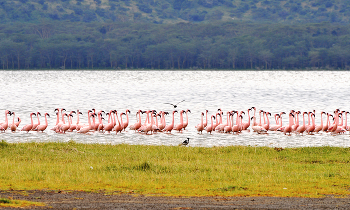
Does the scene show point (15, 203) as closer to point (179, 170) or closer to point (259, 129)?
point (179, 170)

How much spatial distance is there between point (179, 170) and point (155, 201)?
13.5ft

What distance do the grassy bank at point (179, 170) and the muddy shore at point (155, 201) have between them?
0.59m

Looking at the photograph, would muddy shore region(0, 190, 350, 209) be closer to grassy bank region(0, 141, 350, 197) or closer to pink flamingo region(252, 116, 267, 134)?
grassy bank region(0, 141, 350, 197)

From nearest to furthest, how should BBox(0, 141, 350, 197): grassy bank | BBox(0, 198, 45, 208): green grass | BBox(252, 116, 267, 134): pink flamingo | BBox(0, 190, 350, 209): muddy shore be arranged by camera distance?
BBox(0, 198, 45, 208): green grass, BBox(0, 190, 350, 209): muddy shore, BBox(0, 141, 350, 197): grassy bank, BBox(252, 116, 267, 134): pink flamingo

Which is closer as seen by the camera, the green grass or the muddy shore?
the green grass

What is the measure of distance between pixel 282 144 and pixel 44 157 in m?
12.7

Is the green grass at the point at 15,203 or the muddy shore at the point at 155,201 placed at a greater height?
the green grass at the point at 15,203

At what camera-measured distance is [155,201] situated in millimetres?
11797

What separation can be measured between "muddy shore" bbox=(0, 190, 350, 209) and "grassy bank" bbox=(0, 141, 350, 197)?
59cm

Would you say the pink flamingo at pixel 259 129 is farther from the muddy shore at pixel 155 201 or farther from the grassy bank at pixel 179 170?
the muddy shore at pixel 155 201

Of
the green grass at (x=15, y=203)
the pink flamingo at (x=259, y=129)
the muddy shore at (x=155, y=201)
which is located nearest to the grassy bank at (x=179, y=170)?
the muddy shore at (x=155, y=201)

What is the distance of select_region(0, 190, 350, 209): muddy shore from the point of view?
1122cm

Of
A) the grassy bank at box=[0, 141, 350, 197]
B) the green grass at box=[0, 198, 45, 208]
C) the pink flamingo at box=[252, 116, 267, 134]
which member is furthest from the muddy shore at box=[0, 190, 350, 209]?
the pink flamingo at box=[252, 116, 267, 134]

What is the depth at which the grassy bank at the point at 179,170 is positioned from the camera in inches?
530
